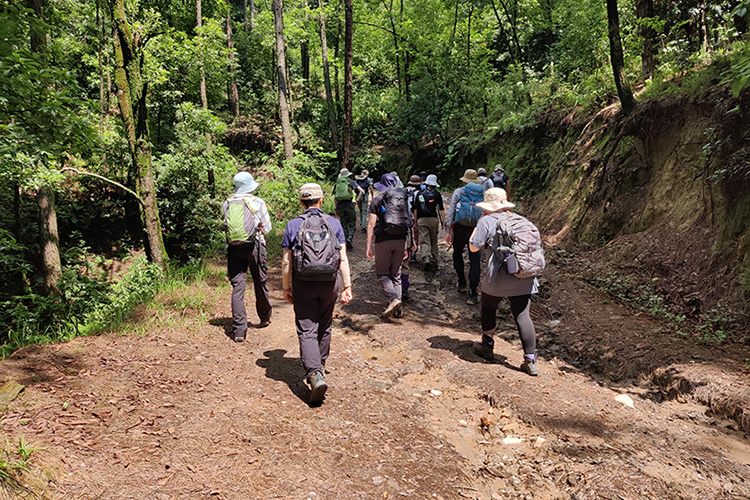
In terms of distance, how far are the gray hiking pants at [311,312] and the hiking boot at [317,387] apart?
0.06 meters

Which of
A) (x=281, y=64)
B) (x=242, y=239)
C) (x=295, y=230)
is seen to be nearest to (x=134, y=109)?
(x=242, y=239)

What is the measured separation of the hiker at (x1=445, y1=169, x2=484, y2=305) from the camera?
7.41m

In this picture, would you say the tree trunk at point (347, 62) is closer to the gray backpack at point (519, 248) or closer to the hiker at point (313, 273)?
the gray backpack at point (519, 248)

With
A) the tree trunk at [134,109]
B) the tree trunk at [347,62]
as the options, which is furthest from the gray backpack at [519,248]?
the tree trunk at [347,62]

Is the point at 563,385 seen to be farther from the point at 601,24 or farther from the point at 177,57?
the point at 177,57

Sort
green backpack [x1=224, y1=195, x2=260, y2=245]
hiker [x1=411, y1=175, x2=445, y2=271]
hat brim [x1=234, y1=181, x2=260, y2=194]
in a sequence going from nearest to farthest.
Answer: green backpack [x1=224, y1=195, x2=260, y2=245], hat brim [x1=234, y1=181, x2=260, y2=194], hiker [x1=411, y1=175, x2=445, y2=271]

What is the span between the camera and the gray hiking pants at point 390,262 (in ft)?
22.3

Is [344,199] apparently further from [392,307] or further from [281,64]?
[281,64]

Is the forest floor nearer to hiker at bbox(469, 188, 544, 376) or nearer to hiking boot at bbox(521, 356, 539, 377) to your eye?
hiking boot at bbox(521, 356, 539, 377)

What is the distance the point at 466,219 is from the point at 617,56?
5343 millimetres

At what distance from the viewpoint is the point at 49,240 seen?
30.5ft

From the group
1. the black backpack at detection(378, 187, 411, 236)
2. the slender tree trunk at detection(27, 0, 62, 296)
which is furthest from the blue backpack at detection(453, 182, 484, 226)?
the slender tree trunk at detection(27, 0, 62, 296)

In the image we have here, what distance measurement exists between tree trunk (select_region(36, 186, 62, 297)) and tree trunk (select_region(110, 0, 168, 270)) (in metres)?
3.29

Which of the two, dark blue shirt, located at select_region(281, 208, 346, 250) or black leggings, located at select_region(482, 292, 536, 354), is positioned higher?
dark blue shirt, located at select_region(281, 208, 346, 250)
